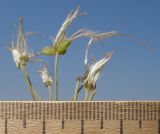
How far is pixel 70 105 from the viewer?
253cm

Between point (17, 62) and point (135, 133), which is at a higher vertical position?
point (17, 62)

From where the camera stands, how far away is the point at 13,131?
2602 mm

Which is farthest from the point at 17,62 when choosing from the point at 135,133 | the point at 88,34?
the point at 135,133

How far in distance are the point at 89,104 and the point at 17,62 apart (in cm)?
37

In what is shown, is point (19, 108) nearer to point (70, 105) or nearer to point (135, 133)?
point (70, 105)

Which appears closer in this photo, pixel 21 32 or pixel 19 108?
pixel 19 108

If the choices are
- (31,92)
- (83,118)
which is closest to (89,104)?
(83,118)

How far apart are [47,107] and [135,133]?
0.35 meters

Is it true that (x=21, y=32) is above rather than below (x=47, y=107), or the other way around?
above

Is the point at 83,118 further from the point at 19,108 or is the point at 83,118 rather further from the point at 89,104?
the point at 19,108

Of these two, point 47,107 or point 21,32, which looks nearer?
point 47,107

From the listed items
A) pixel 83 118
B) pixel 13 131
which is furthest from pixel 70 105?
pixel 13 131

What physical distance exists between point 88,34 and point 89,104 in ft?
1.12

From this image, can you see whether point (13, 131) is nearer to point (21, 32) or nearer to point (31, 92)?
point (31, 92)
